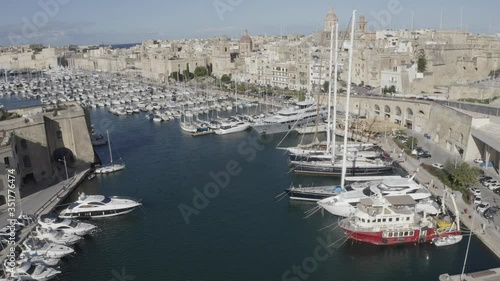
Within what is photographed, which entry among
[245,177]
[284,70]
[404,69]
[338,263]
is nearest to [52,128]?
[245,177]

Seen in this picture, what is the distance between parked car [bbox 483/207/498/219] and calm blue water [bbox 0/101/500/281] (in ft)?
4.61

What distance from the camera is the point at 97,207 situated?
1747cm

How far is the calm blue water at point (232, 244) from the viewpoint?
1361 centimetres

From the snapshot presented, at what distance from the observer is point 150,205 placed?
18.9 meters

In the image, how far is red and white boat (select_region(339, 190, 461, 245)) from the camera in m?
14.8

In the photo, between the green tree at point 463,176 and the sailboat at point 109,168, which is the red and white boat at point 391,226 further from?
the sailboat at point 109,168

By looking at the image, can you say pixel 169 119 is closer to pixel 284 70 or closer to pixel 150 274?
pixel 284 70

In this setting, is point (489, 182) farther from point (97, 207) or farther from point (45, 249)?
point (45, 249)

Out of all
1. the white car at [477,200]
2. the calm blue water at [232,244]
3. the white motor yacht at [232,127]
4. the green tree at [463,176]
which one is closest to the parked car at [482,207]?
the white car at [477,200]

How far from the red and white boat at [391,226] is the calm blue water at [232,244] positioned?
353 mm

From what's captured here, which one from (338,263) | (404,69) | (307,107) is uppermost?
(404,69)

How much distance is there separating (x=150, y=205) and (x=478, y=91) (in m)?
23.8

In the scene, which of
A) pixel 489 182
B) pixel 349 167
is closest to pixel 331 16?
pixel 349 167

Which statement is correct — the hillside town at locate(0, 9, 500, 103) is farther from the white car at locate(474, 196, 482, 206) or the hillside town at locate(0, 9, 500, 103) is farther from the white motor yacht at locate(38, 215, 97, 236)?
the white motor yacht at locate(38, 215, 97, 236)
